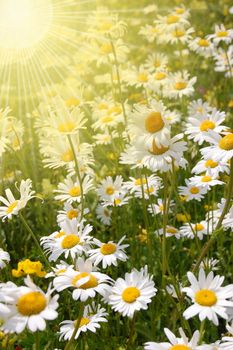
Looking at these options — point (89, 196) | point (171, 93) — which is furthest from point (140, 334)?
point (171, 93)

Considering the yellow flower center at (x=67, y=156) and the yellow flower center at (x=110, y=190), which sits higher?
the yellow flower center at (x=67, y=156)

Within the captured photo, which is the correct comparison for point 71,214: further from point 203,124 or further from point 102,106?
point 102,106

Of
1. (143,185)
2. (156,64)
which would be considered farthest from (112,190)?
(156,64)

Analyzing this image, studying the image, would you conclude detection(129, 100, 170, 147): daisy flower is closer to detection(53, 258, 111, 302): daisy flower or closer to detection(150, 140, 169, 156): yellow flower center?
detection(150, 140, 169, 156): yellow flower center

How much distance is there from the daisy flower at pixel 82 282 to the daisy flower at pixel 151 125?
613 mm

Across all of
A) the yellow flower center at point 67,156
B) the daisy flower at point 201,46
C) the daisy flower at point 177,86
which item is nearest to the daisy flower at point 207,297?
the yellow flower center at point 67,156

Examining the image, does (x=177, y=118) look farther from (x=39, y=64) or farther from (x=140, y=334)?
(x=39, y=64)

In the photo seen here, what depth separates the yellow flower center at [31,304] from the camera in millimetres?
1852

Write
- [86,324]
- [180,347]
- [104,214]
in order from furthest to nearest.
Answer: [104,214] → [86,324] → [180,347]

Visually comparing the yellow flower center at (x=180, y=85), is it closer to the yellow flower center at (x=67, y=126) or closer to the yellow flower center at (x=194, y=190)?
the yellow flower center at (x=194, y=190)

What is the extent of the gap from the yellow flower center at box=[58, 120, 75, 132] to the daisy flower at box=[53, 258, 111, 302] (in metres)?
0.76

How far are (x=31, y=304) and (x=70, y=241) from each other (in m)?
0.87

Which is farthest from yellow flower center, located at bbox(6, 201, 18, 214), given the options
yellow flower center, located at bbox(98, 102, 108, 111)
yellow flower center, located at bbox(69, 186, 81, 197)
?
yellow flower center, located at bbox(98, 102, 108, 111)

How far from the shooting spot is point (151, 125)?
2.49 m
